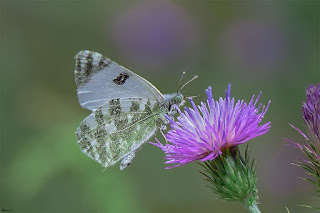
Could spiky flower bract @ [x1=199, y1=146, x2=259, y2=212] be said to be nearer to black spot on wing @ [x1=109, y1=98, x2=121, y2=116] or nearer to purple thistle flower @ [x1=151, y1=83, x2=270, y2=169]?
purple thistle flower @ [x1=151, y1=83, x2=270, y2=169]

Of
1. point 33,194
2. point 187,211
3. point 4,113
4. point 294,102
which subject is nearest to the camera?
point 33,194

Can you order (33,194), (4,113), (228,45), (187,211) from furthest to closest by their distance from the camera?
(228,45), (4,113), (187,211), (33,194)

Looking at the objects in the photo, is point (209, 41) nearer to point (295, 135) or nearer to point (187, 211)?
point (295, 135)

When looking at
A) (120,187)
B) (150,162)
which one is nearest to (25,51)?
(150,162)

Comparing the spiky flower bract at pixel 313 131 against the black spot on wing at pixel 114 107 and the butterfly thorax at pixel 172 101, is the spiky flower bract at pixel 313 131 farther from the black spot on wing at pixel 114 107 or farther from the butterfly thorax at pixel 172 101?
the black spot on wing at pixel 114 107

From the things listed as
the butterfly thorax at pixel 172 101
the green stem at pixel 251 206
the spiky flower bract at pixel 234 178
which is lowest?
the green stem at pixel 251 206

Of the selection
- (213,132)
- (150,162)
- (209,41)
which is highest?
(209,41)

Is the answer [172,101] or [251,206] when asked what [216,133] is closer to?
[251,206]

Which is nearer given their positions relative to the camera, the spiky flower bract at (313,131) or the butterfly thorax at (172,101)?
the spiky flower bract at (313,131)

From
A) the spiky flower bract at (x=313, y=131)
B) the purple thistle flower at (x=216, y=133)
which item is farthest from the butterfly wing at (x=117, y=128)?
the spiky flower bract at (x=313, y=131)
